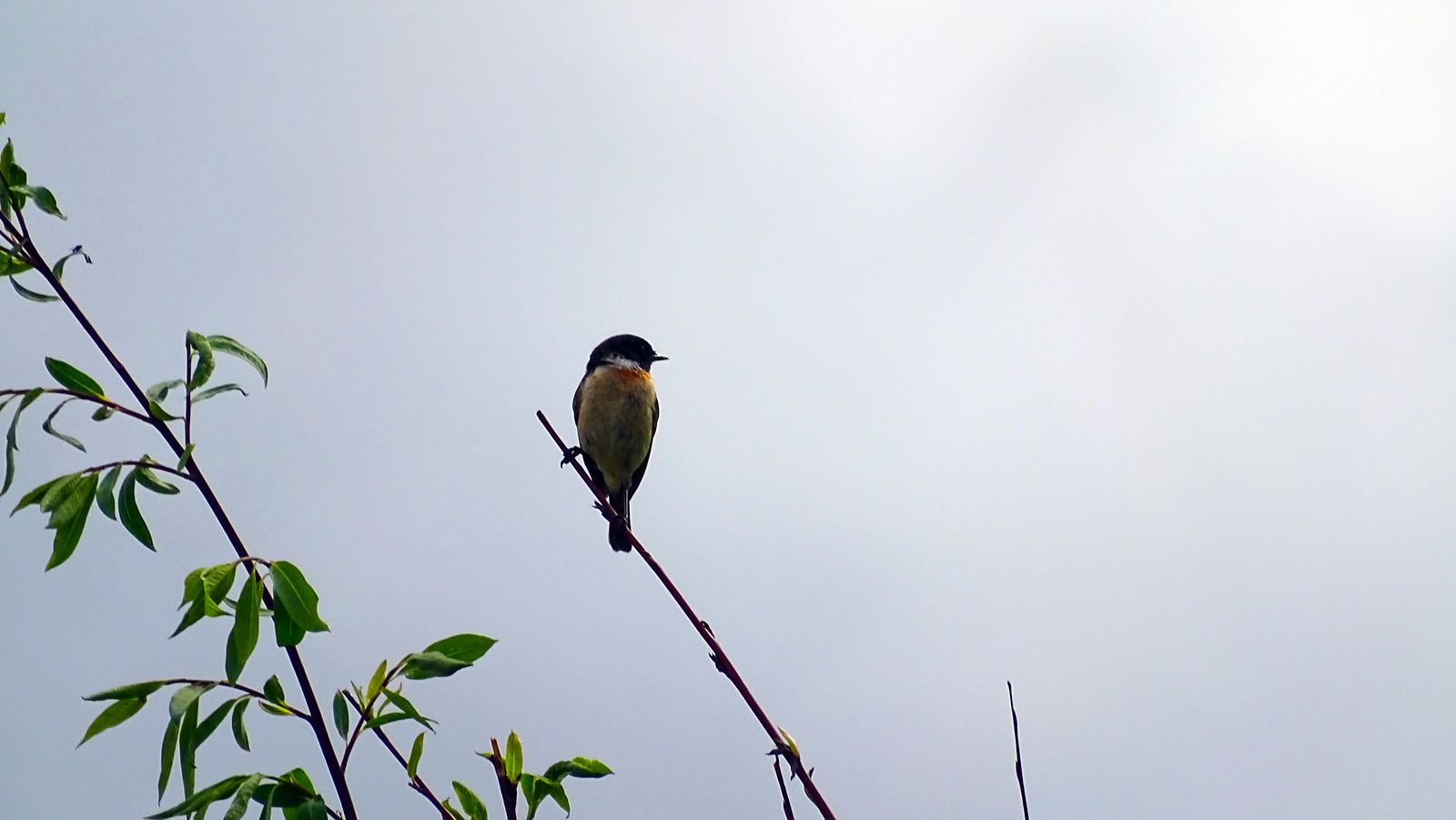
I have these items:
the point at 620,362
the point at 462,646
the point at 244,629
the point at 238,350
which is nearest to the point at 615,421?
the point at 620,362

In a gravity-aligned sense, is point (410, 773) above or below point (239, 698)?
below

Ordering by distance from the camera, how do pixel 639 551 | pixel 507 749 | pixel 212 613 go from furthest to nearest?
pixel 639 551 → pixel 507 749 → pixel 212 613

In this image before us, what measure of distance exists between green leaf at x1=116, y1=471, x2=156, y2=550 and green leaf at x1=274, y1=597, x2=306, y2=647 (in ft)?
1.14

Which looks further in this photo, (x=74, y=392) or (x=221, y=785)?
(x=74, y=392)

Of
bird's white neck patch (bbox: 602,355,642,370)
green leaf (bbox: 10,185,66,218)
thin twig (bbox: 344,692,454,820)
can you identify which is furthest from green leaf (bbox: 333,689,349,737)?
bird's white neck patch (bbox: 602,355,642,370)

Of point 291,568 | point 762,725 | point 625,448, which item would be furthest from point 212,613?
point 625,448

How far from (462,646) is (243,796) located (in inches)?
19.0

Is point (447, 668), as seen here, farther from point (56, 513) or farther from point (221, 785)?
point (56, 513)

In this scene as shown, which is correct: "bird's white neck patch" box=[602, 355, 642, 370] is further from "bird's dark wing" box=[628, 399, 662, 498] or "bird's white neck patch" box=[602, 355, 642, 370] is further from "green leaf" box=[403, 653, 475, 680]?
"green leaf" box=[403, 653, 475, 680]

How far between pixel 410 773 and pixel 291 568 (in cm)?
52

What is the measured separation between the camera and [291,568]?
6.59 feet

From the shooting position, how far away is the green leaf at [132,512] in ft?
6.97

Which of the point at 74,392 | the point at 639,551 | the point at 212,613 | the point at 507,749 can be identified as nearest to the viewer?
the point at 212,613

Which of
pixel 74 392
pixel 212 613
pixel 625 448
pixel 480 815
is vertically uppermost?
pixel 625 448
